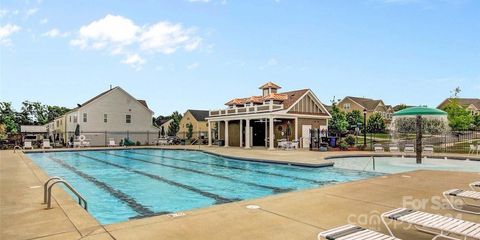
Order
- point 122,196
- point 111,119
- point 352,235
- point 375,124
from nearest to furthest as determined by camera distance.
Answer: point 352,235
point 122,196
point 111,119
point 375,124

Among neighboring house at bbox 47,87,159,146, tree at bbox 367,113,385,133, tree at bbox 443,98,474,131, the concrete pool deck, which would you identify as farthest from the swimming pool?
tree at bbox 443,98,474,131

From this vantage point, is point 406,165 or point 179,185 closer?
point 179,185

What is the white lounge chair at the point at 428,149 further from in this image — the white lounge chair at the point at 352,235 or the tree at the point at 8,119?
the tree at the point at 8,119

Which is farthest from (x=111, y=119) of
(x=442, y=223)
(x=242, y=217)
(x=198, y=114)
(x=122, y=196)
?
(x=442, y=223)

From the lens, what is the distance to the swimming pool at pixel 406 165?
13812 mm

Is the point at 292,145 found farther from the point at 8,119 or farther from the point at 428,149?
the point at 8,119

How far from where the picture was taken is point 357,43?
71.2 ft

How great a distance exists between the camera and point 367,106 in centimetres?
5691

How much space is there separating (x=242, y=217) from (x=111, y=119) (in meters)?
33.9

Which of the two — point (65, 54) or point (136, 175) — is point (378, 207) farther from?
point (65, 54)

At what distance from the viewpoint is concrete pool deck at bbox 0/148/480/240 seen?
13.9 feet

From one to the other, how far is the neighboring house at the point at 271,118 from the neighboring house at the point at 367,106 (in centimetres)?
2983

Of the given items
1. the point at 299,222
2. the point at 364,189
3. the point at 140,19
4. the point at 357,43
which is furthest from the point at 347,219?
the point at 357,43

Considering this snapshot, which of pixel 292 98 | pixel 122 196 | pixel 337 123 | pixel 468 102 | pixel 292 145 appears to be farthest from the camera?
pixel 468 102
